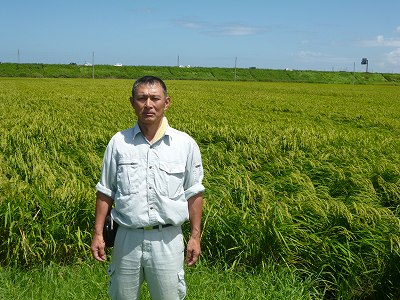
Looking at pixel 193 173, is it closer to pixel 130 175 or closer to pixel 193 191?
pixel 193 191

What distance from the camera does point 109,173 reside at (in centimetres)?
265

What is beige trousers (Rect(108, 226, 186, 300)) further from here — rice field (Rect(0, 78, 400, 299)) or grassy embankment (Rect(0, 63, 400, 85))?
grassy embankment (Rect(0, 63, 400, 85))

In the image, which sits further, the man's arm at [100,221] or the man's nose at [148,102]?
the man's arm at [100,221]

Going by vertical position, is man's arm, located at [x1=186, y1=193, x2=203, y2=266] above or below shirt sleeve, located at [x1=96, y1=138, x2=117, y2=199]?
below

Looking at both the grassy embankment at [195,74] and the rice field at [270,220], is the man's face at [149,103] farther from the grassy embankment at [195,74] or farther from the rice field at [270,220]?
the grassy embankment at [195,74]

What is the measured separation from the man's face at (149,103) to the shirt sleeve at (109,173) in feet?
0.78

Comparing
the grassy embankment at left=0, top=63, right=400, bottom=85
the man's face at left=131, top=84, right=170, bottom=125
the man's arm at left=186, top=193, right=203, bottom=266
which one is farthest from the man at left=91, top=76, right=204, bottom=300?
the grassy embankment at left=0, top=63, right=400, bottom=85

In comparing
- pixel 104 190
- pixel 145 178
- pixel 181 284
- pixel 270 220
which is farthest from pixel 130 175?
pixel 270 220

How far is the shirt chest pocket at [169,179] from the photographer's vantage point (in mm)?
2568

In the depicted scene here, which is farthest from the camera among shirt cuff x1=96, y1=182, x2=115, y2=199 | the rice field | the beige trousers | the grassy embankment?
the grassy embankment

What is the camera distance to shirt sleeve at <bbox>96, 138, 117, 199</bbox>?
2.62 meters

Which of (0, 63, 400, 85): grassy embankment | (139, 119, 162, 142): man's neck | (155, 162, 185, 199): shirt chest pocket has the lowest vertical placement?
(155, 162, 185, 199): shirt chest pocket

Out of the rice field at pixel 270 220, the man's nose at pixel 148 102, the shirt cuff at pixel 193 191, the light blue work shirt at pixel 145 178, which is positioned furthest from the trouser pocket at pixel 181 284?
the rice field at pixel 270 220

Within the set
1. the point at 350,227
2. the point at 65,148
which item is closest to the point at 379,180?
the point at 350,227
